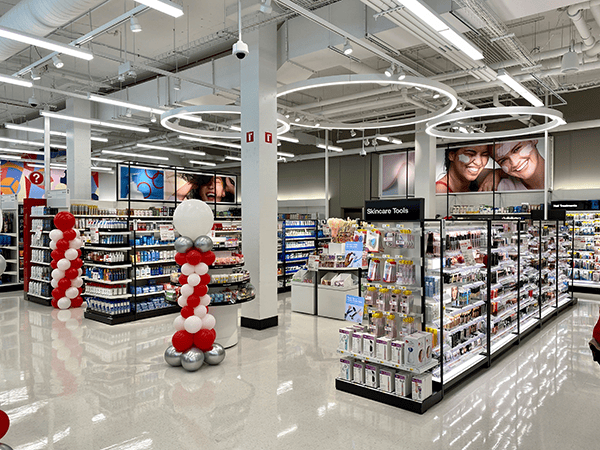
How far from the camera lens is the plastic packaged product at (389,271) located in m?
4.61

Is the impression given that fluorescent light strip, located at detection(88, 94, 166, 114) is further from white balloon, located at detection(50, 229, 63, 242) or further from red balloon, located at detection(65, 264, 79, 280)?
red balloon, located at detection(65, 264, 79, 280)

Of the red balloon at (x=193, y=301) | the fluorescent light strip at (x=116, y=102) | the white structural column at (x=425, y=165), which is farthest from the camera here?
the white structural column at (x=425, y=165)

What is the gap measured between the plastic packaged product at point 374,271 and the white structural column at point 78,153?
9552 millimetres

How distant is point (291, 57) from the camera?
7.79 metres

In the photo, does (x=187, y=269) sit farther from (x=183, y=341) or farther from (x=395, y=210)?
(x=395, y=210)

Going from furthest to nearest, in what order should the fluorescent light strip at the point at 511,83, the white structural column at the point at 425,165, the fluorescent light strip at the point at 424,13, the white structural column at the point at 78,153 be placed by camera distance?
the white structural column at the point at 425,165 → the white structural column at the point at 78,153 → the fluorescent light strip at the point at 511,83 → the fluorescent light strip at the point at 424,13

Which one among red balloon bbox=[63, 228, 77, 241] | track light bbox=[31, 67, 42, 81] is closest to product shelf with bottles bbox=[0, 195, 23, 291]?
→ red balloon bbox=[63, 228, 77, 241]

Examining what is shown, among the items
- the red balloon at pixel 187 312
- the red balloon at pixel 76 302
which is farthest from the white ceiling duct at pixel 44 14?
the red balloon at pixel 76 302

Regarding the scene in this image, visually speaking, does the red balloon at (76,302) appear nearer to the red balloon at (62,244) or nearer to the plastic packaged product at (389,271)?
the red balloon at (62,244)

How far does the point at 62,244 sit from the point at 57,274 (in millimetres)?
676

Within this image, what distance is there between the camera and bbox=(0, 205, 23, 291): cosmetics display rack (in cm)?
1206

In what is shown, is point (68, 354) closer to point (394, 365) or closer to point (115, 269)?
point (115, 269)

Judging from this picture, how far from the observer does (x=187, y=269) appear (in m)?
5.77

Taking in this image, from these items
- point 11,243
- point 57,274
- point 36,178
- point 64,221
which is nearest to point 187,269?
point 64,221
